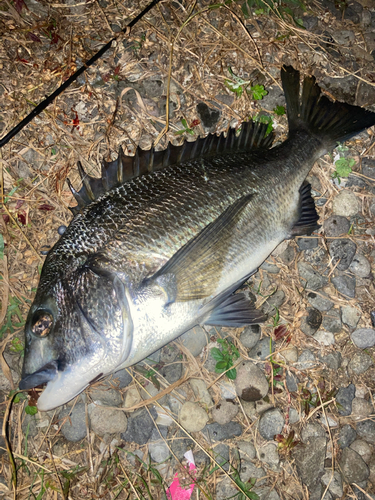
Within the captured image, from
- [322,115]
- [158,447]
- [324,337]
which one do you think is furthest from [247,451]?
[322,115]

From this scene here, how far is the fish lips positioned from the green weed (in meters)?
1.32

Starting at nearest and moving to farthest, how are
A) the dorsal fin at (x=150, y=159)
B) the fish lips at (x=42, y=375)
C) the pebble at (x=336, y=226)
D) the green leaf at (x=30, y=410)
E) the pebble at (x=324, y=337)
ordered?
the fish lips at (x=42, y=375) → the dorsal fin at (x=150, y=159) → the green leaf at (x=30, y=410) → the pebble at (x=324, y=337) → the pebble at (x=336, y=226)

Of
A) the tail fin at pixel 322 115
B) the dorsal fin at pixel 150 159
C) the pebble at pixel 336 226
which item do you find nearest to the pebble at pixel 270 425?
the pebble at pixel 336 226

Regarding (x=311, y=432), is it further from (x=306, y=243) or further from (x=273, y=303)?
(x=306, y=243)

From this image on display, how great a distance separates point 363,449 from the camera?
9.14ft

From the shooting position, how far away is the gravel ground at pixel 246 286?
2.68 metres

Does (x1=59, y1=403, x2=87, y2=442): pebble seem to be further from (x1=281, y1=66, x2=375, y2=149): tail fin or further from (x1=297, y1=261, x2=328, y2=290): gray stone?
(x1=281, y1=66, x2=375, y2=149): tail fin

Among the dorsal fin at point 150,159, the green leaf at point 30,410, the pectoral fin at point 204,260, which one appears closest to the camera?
the pectoral fin at point 204,260

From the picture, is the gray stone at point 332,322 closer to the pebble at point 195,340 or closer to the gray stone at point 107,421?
the pebble at point 195,340

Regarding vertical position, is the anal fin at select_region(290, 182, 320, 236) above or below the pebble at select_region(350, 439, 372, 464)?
above

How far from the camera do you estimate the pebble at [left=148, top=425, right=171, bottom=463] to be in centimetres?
268

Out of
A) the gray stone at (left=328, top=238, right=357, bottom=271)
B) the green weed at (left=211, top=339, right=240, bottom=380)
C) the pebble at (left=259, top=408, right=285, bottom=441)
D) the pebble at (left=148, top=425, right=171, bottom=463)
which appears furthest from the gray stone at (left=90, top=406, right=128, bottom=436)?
Result: the gray stone at (left=328, top=238, right=357, bottom=271)

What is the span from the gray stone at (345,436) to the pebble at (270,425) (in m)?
0.53

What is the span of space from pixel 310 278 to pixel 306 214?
56 cm
